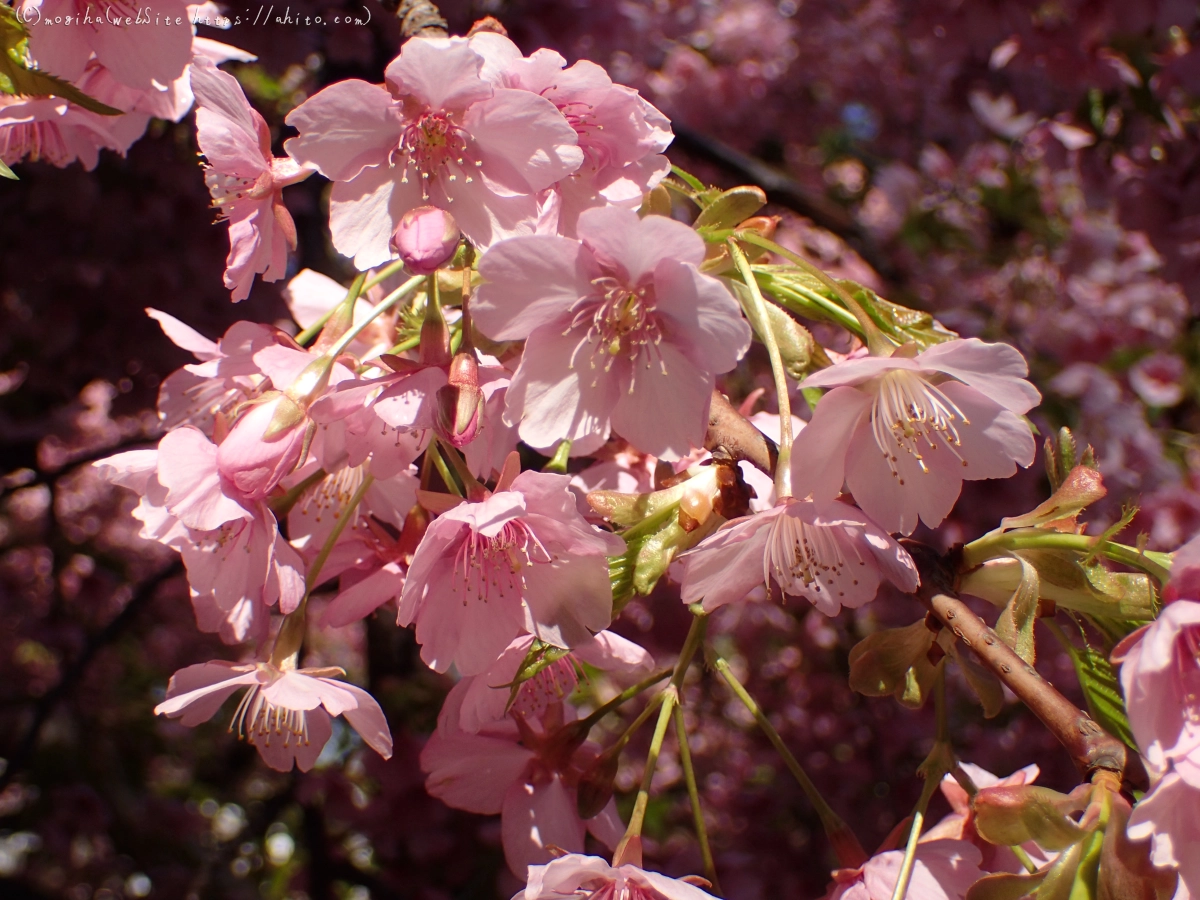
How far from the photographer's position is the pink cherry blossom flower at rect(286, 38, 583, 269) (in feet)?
2.71

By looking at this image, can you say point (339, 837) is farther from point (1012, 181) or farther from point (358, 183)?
point (1012, 181)

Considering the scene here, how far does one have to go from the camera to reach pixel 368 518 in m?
0.98

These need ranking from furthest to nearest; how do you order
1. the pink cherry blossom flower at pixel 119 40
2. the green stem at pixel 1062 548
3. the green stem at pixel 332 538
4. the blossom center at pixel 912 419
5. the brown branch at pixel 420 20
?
the brown branch at pixel 420 20
the pink cherry blossom flower at pixel 119 40
the green stem at pixel 332 538
the blossom center at pixel 912 419
the green stem at pixel 1062 548

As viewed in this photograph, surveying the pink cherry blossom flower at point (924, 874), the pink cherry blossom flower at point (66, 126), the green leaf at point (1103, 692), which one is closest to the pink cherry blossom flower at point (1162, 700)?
the green leaf at point (1103, 692)

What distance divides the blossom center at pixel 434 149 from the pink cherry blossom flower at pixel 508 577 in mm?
294

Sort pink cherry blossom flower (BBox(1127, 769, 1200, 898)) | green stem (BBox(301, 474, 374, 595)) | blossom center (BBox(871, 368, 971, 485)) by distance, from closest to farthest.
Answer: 1. pink cherry blossom flower (BBox(1127, 769, 1200, 898))
2. blossom center (BBox(871, 368, 971, 485))
3. green stem (BBox(301, 474, 374, 595))

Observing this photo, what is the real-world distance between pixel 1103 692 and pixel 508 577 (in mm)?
515

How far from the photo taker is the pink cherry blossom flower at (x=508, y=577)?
79cm

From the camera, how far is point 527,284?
79 cm

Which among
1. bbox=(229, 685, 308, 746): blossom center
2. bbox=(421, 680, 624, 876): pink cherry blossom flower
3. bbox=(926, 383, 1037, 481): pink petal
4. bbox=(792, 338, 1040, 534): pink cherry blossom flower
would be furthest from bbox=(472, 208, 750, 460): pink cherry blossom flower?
bbox=(229, 685, 308, 746): blossom center

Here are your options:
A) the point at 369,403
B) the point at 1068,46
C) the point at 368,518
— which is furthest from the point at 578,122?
the point at 1068,46

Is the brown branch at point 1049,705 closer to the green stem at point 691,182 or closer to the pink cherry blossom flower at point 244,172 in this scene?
the green stem at point 691,182

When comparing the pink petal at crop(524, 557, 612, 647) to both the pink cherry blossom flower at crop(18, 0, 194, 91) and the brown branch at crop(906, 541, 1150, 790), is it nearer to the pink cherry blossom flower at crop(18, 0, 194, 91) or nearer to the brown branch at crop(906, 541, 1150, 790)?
the brown branch at crop(906, 541, 1150, 790)

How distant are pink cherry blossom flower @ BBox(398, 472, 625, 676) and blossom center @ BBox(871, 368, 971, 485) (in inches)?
9.8
